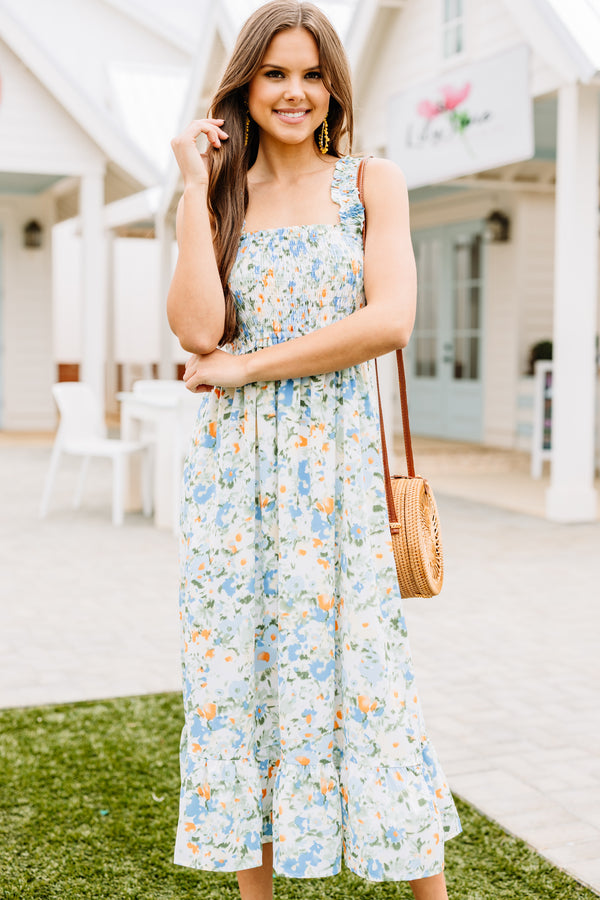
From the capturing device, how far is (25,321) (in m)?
14.3

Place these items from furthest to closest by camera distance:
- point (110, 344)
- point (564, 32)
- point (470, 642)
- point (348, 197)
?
1. point (110, 344)
2. point (564, 32)
3. point (470, 642)
4. point (348, 197)

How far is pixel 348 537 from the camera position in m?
1.82

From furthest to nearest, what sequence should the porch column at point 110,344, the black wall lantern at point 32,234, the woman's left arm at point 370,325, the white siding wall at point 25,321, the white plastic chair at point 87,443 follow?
the porch column at point 110,344 → the white siding wall at point 25,321 → the black wall lantern at point 32,234 → the white plastic chair at point 87,443 → the woman's left arm at point 370,325

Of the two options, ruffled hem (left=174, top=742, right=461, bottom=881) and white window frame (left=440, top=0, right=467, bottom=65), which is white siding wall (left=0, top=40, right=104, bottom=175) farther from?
ruffled hem (left=174, top=742, right=461, bottom=881)


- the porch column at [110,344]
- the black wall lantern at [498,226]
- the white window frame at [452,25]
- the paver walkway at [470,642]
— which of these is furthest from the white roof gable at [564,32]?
the porch column at [110,344]

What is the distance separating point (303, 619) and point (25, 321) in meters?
13.1

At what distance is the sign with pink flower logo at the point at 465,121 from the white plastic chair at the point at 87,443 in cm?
297

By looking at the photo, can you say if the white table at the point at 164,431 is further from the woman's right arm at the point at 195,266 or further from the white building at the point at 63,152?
the woman's right arm at the point at 195,266

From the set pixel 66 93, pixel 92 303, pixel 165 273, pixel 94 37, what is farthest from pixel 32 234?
pixel 94 37

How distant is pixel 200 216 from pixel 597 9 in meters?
5.90

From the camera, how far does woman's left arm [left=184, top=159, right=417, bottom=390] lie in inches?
69.4

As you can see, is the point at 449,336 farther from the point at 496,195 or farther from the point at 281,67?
the point at 281,67

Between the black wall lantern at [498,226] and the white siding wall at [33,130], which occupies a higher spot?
the white siding wall at [33,130]

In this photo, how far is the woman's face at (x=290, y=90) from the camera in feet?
5.84
